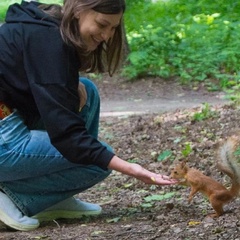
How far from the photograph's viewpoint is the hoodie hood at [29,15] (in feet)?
12.3

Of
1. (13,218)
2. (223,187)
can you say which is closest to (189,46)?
(13,218)

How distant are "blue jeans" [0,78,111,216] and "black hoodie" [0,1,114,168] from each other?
0.26m

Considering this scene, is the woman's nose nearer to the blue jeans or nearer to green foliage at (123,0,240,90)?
the blue jeans

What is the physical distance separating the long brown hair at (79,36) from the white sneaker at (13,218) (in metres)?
0.91

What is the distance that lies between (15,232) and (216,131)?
8.80ft

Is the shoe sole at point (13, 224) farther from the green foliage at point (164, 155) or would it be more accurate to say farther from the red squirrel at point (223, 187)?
the green foliage at point (164, 155)

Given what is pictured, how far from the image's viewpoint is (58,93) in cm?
362

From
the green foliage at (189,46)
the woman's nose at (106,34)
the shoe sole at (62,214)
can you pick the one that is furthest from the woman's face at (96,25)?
the green foliage at (189,46)

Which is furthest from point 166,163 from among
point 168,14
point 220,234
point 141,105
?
point 168,14

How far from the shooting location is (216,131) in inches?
248

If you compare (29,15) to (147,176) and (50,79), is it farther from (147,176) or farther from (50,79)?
(147,176)

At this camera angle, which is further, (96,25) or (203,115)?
(203,115)

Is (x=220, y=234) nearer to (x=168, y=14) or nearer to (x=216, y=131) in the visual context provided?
(x=216, y=131)

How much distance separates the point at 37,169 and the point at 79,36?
0.82m
